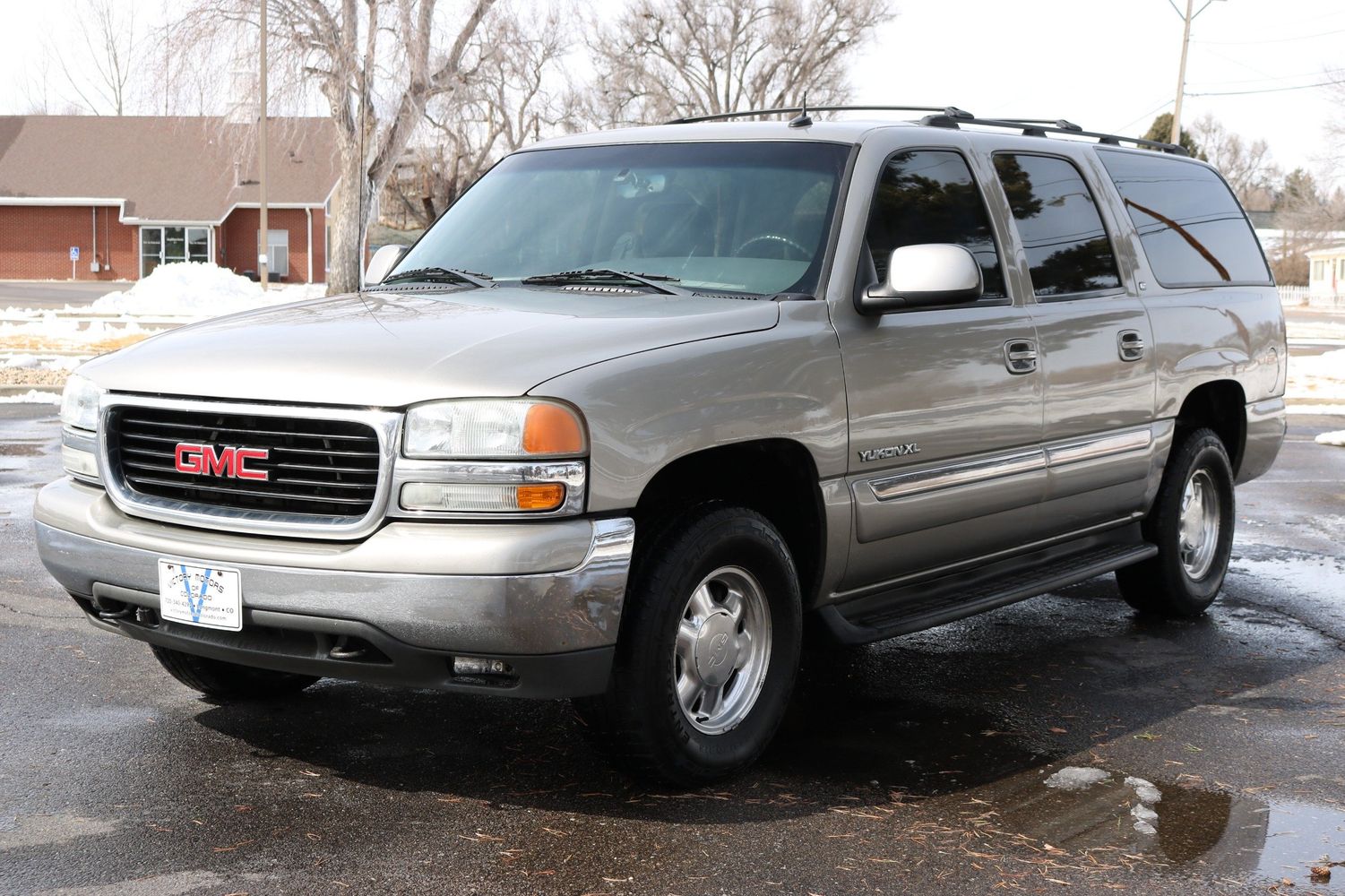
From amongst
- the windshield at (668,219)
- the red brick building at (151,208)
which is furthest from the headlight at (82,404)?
the red brick building at (151,208)

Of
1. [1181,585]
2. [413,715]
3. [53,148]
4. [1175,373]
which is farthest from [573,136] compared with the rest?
[53,148]

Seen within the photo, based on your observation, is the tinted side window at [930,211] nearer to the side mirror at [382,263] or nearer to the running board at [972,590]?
the running board at [972,590]

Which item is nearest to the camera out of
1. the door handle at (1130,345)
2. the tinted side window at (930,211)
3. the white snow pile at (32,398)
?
the tinted side window at (930,211)

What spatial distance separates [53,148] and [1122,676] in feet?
183

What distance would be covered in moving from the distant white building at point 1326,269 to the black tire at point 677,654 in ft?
203

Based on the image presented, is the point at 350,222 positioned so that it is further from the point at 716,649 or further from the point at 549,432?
the point at 549,432

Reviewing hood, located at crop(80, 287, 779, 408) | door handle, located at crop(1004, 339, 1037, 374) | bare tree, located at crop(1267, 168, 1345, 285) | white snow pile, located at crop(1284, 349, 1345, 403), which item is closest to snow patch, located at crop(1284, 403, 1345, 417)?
white snow pile, located at crop(1284, 349, 1345, 403)

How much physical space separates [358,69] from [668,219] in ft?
96.4

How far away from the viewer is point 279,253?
53500 millimetres

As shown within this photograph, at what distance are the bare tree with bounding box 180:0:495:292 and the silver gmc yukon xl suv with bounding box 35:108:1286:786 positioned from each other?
27961mm

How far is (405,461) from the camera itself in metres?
3.78

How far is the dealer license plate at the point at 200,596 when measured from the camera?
A: 12.9 feet

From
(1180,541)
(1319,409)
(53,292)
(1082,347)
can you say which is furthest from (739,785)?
(53,292)

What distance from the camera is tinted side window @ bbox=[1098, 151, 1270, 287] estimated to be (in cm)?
652
